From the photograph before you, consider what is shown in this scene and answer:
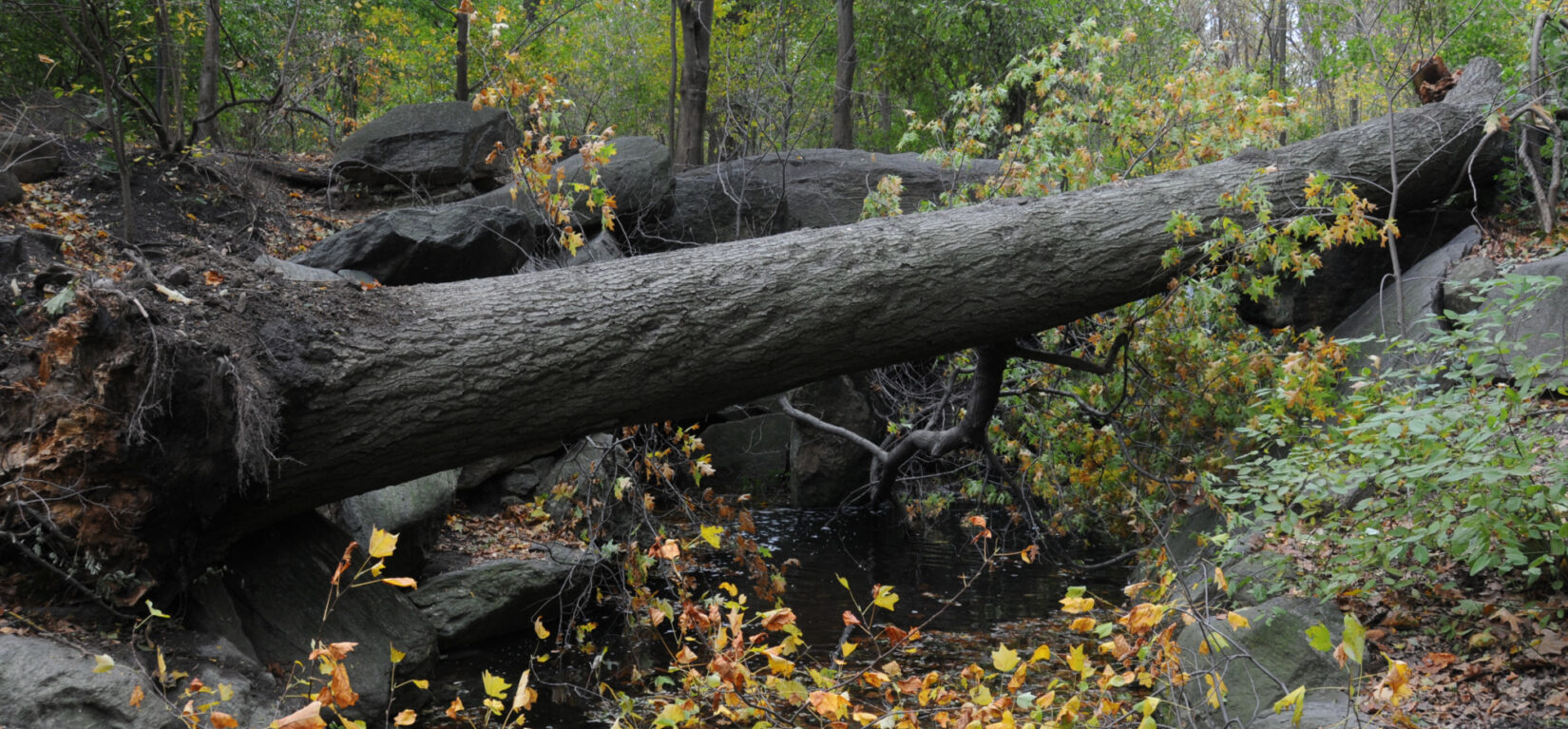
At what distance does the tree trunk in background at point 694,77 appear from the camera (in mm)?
11578

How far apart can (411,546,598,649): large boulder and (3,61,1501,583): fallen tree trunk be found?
158 centimetres

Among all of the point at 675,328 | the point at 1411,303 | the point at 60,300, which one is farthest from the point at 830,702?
the point at 1411,303

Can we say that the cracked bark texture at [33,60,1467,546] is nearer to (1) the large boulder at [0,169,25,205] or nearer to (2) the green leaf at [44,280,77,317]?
(2) the green leaf at [44,280,77,317]

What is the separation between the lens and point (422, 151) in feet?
35.8

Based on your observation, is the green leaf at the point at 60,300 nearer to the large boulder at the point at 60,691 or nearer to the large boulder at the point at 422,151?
the large boulder at the point at 60,691

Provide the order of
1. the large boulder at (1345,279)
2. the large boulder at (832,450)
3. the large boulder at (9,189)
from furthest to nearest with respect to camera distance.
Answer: the large boulder at (832,450) < the large boulder at (9,189) < the large boulder at (1345,279)

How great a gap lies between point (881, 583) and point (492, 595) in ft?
9.39

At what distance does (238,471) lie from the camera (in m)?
3.78

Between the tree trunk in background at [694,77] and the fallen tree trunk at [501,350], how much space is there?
24.7ft

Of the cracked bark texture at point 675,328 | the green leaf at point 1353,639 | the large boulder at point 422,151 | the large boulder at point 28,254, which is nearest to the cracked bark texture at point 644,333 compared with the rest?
the cracked bark texture at point 675,328

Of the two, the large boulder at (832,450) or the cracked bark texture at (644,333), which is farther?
the large boulder at (832,450)

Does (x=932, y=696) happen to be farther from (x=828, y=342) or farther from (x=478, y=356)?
(x=478, y=356)

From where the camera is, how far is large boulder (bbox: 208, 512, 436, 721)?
448cm

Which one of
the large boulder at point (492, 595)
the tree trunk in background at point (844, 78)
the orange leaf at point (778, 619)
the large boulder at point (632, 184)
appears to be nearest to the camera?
the orange leaf at point (778, 619)
